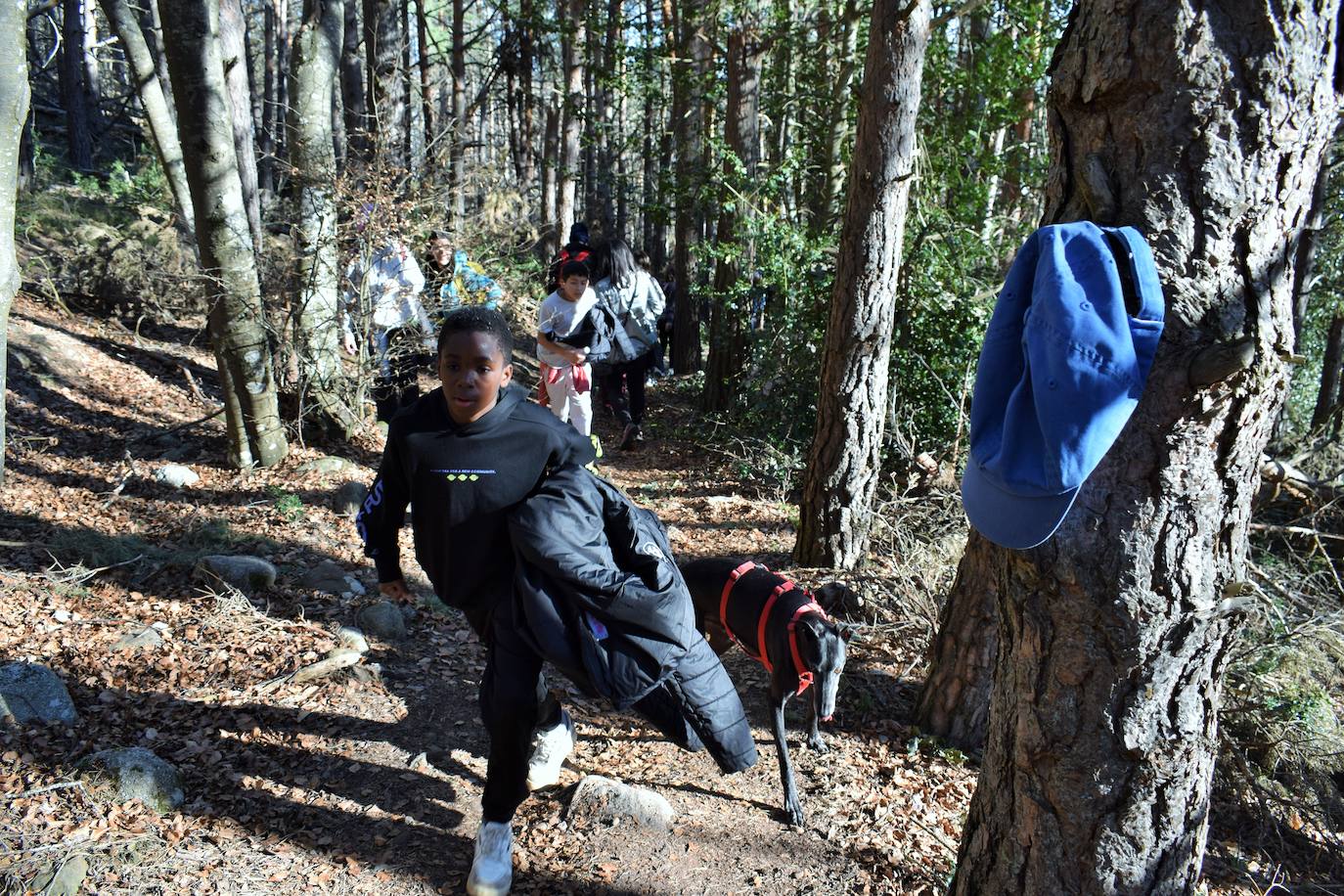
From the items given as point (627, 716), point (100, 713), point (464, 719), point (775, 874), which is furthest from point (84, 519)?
point (775, 874)

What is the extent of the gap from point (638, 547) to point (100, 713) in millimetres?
2548

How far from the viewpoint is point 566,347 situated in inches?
273

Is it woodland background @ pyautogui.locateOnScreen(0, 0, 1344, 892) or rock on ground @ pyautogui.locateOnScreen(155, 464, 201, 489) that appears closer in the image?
woodland background @ pyautogui.locateOnScreen(0, 0, 1344, 892)

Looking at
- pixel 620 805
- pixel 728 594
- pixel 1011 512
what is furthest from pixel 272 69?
pixel 1011 512

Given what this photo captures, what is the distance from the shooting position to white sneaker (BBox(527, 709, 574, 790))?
141 inches

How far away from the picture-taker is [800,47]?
38.1 ft

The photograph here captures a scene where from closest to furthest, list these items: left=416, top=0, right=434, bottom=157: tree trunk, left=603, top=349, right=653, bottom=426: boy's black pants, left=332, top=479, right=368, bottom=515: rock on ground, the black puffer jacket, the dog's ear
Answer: the black puffer jacket, the dog's ear, left=332, top=479, right=368, bottom=515: rock on ground, left=603, top=349, right=653, bottom=426: boy's black pants, left=416, top=0, right=434, bottom=157: tree trunk

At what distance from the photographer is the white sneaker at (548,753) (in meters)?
3.58

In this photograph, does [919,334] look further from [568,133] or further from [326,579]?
[568,133]

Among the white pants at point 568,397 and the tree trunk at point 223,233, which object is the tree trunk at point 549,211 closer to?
the white pants at point 568,397

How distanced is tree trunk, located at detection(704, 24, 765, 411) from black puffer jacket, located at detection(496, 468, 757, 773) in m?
6.82

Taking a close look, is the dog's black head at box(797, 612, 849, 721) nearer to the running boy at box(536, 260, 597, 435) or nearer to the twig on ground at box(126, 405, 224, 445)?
the running boy at box(536, 260, 597, 435)

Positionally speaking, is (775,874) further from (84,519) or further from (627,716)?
(84,519)

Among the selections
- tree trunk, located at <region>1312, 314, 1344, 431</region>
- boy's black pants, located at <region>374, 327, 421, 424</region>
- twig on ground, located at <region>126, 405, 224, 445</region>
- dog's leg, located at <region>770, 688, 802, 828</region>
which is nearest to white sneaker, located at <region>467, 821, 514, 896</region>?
dog's leg, located at <region>770, 688, 802, 828</region>
